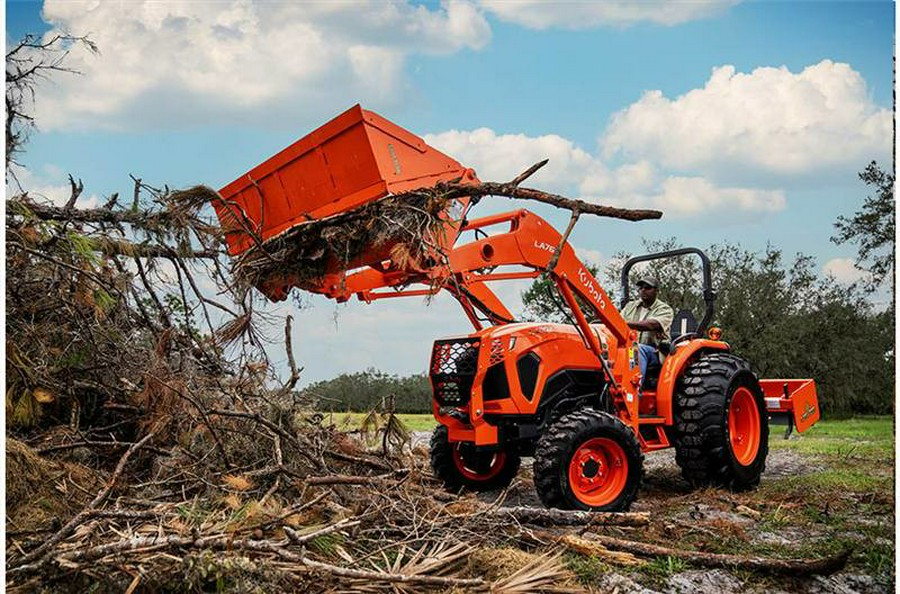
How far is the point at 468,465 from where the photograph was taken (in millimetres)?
8227

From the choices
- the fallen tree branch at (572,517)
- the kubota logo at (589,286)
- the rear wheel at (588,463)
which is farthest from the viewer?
the kubota logo at (589,286)

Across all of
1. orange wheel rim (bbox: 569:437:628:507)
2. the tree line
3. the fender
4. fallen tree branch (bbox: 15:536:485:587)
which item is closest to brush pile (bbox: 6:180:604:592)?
fallen tree branch (bbox: 15:536:485:587)

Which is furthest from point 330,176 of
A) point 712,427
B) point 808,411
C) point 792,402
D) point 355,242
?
point 808,411

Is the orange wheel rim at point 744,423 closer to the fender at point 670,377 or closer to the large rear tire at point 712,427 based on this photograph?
the large rear tire at point 712,427

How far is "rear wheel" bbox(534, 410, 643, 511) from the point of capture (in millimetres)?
6723

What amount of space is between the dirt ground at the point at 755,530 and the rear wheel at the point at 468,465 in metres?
0.15

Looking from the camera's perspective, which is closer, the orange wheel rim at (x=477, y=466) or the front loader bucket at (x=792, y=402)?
the orange wheel rim at (x=477, y=466)

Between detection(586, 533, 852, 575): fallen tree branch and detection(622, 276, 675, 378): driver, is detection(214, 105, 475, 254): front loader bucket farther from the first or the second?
detection(586, 533, 852, 575): fallen tree branch

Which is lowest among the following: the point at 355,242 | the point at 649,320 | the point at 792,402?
A: the point at 792,402

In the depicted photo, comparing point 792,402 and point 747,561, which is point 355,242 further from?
point 792,402

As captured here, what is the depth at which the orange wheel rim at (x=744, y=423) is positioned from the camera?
28.3ft

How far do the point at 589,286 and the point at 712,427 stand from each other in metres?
Result: 1.67

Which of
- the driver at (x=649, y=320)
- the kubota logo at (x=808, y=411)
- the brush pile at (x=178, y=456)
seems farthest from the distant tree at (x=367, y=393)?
the kubota logo at (x=808, y=411)

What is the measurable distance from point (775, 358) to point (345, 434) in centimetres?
2146
